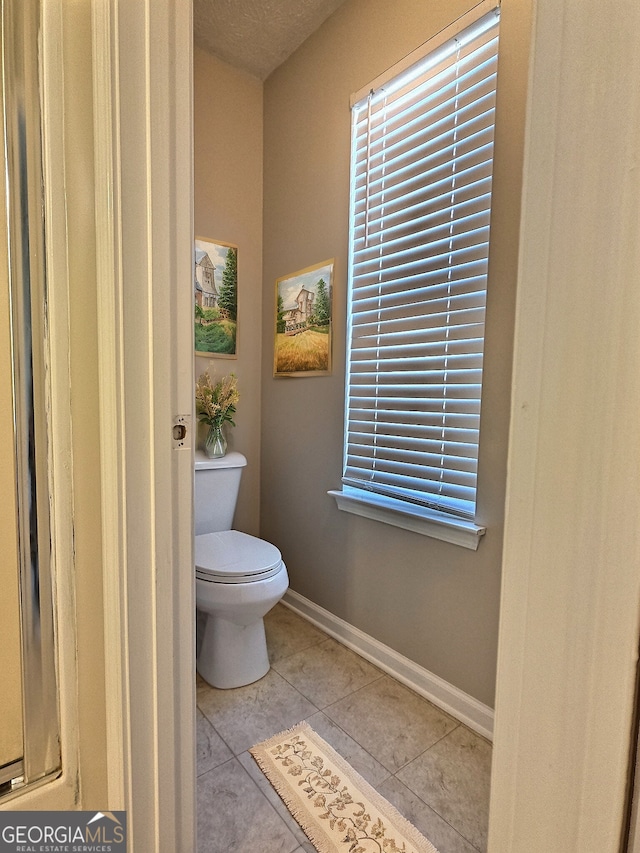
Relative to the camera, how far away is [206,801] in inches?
45.3

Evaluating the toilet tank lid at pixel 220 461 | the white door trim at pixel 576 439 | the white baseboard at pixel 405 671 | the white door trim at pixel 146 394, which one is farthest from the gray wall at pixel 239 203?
the white door trim at pixel 576 439

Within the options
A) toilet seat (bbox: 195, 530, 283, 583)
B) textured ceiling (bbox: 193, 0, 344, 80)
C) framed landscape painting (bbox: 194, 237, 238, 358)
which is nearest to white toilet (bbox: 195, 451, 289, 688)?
toilet seat (bbox: 195, 530, 283, 583)

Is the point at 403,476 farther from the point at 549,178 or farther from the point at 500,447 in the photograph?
the point at 549,178

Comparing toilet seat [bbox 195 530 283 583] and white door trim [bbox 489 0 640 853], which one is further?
toilet seat [bbox 195 530 283 583]

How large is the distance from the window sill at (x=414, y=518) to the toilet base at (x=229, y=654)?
0.60 metres

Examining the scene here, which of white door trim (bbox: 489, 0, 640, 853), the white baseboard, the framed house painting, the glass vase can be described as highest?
the framed house painting

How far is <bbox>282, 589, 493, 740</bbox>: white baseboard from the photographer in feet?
4.66

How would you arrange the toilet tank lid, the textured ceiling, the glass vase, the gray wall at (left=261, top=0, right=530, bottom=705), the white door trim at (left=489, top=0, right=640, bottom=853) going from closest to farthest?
the white door trim at (left=489, top=0, right=640, bottom=853) < the gray wall at (left=261, top=0, right=530, bottom=705) < the textured ceiling < the toilet tank lid < the glass vase

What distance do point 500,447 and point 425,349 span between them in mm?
452

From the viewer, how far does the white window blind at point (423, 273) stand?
54.7 inches

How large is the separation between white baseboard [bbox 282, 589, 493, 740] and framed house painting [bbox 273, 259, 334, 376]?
3.85 feet

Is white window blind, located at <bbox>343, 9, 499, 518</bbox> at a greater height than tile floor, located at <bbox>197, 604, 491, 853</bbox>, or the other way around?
white window blind, located at <bbox>343, 9, 499, 518</bbox>

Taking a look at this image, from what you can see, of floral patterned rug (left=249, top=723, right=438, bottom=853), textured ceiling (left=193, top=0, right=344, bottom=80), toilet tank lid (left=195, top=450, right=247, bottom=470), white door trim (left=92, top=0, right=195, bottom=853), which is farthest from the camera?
toilet tank lid (left=195, top=450, right=247, bottom=470)

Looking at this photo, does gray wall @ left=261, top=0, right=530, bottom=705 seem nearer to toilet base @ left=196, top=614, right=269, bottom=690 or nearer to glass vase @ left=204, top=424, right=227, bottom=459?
glass vase @ left=204, top=424, right=227, bottom=459
